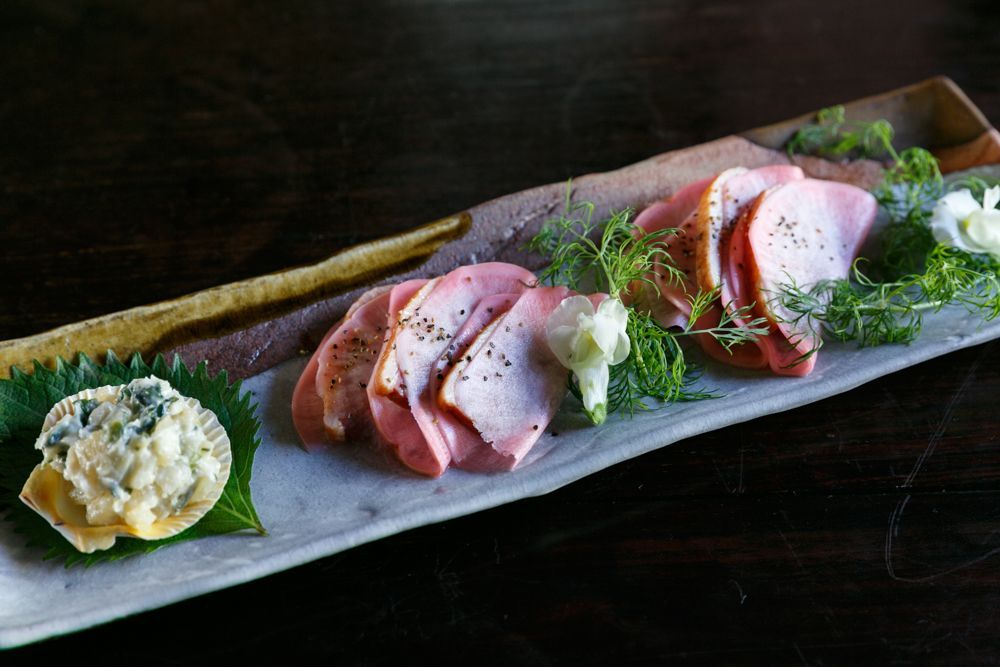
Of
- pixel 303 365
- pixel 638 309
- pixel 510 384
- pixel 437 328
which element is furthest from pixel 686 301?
pixel 303 365

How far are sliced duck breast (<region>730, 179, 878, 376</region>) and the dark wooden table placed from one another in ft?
0.83

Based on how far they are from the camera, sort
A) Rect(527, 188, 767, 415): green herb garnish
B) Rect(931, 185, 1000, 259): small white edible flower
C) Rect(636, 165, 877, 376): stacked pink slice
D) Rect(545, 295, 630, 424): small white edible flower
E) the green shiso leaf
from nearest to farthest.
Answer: the green shiso leaf → Rect(545, 295, 630, 424): small white edible flower → Rect(527, 188, 767, 415): green herb garnish → Rect(636, 165, 877, 376): stacked pink slice → Rect(931, 185, 1000, 259): small white edible flower

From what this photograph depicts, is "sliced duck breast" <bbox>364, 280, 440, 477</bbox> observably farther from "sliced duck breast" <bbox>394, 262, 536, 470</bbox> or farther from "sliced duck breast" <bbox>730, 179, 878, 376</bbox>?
"sliced duck breast" <bbox>730, 179, 878, 376</bbox>

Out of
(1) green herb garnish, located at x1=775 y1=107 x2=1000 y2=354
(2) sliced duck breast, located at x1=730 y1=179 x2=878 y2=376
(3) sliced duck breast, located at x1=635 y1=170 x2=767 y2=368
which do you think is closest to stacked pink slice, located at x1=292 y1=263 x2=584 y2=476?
(3) sliced duck breast, located at x1=635 y1=170 x2=767 y2=368

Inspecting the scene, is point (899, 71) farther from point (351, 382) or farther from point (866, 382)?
point (351, 382)

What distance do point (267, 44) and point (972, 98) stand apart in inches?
131

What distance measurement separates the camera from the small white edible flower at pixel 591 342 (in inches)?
101

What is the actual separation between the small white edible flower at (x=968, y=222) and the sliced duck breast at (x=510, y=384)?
1.20 meters

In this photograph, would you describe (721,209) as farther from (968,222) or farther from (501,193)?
(501,193)

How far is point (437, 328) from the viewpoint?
9.10 ft

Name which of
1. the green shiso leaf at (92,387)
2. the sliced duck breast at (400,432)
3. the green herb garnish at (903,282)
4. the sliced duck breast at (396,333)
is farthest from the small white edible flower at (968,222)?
the green shiso leaf at (92,387)

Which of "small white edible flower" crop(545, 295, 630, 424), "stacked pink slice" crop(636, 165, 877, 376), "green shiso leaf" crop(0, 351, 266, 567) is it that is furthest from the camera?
"stacked pink slice" crop(636, 165, 877, 376)

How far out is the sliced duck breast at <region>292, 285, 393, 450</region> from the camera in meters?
2.71

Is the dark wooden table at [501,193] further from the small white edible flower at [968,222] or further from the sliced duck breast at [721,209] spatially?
the sliced duck breast at [721,209]
